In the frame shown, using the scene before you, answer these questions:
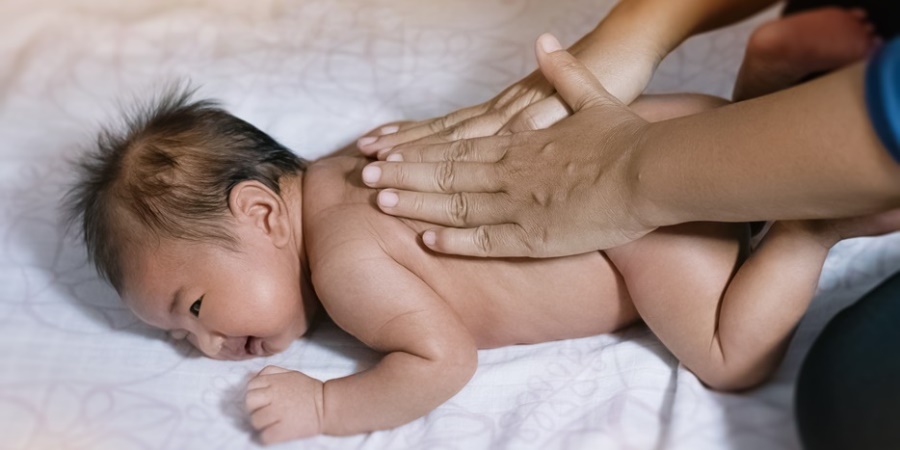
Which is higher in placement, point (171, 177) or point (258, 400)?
point (171, 177)

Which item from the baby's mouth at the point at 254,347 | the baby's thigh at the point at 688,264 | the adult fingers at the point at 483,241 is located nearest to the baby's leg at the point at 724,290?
the baby's thigh at the point at 688,264

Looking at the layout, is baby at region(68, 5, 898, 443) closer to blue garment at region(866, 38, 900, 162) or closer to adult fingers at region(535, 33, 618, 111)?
adult fingers at region(535, 33, 618, 111)

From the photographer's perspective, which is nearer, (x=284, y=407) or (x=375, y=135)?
(x=284, y=407)

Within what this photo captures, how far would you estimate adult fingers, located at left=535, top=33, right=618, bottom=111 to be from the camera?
0.99m

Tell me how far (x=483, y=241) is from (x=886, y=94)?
46 cm

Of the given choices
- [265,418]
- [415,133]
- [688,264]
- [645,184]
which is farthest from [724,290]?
[265,418]

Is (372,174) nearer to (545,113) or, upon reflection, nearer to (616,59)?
(545,113)

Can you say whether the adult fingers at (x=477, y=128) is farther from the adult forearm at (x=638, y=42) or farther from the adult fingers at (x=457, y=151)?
the adult forearm at (x=638, y=42)

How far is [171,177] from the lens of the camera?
3.54 ft

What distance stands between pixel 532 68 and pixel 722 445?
0.75 m

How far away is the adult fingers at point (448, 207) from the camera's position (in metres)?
0.99

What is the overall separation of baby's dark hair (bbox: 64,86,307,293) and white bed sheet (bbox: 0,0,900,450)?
14cm

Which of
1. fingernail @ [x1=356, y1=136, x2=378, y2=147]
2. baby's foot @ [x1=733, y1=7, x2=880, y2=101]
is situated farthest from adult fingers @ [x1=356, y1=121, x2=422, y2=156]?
baby's foot @ [x1=733, y1=7, x2=880, y2=101]

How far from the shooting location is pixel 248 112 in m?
1.47
